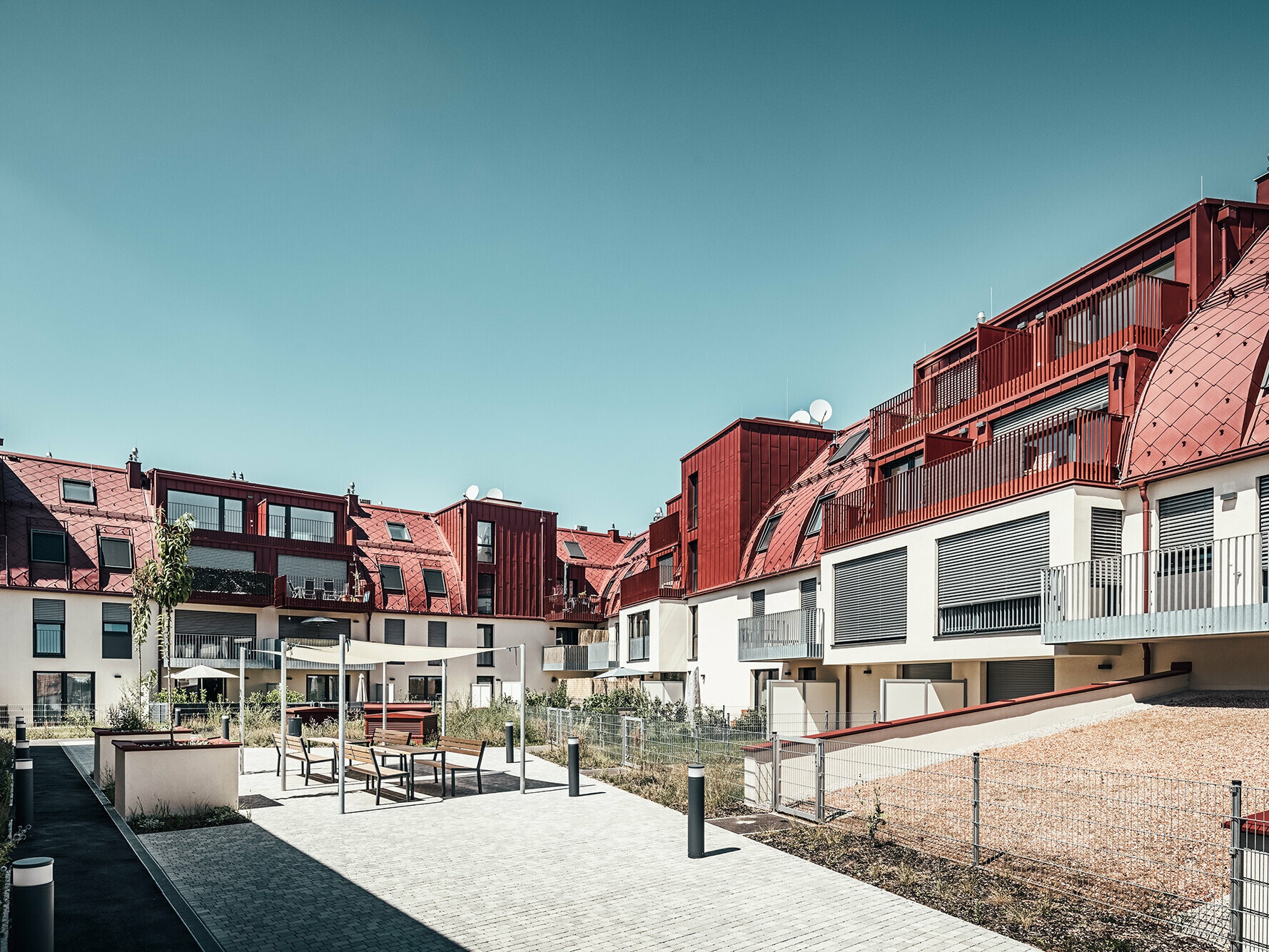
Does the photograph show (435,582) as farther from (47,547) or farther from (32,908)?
(32,908)

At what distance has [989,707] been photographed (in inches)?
569

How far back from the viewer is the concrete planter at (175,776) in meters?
12.7

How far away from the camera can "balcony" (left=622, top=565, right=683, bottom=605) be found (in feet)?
116

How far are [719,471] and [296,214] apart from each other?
19508mm

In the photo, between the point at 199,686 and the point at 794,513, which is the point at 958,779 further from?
the point at 199,686

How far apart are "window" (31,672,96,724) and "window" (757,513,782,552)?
79.6ft

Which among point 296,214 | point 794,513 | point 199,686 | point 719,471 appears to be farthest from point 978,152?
point 199,686

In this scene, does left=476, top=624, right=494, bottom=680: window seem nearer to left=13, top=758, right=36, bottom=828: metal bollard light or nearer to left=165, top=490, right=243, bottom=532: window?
left=165, top=490, right=243, bottom=532: window

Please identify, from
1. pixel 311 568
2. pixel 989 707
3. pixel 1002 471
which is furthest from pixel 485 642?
pixel 989 707

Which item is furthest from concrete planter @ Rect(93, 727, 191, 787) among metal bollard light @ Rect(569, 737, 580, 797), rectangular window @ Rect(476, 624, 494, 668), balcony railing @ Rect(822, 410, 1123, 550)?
rectangular window @ Rect(476, 624, 494, 668)

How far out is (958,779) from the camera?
12164 millimetres

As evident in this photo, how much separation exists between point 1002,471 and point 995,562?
5.91ft

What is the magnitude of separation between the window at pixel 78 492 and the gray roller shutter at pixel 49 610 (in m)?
4.26

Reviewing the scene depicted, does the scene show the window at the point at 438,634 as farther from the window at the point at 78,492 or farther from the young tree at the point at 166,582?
the window at the point at 78,492
